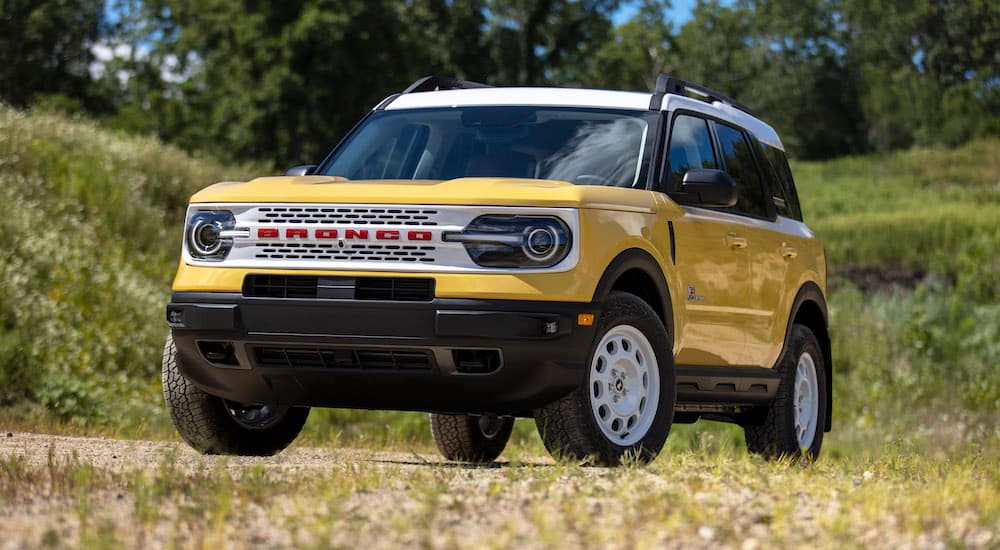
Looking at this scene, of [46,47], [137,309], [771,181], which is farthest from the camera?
[46,47]

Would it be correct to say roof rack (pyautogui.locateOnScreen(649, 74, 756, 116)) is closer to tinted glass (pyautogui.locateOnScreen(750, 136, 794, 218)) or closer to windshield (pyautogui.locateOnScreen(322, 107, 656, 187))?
windshield (pyautogui.locateOnScreen(322, 107, 656, 187))

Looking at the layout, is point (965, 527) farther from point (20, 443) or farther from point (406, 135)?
point (20, 443)

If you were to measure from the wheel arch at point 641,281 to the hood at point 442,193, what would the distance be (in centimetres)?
24

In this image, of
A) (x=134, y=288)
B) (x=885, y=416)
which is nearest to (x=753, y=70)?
(x=885, y=416)

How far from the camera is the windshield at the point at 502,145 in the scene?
26.5 ft

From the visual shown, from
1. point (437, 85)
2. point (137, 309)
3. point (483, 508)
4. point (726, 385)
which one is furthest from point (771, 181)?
point (137, 309)

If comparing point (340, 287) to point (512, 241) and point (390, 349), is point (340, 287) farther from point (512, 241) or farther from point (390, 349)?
point (512, 241)

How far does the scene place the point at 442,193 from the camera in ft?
22.9

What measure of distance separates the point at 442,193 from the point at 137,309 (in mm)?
11252

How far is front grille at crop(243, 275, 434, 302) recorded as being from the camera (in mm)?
6930

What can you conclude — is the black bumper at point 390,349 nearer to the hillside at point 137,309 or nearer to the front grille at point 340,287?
the front grille at point 340,287

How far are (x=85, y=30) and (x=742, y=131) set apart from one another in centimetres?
6087

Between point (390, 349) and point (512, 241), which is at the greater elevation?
point (512, 241)

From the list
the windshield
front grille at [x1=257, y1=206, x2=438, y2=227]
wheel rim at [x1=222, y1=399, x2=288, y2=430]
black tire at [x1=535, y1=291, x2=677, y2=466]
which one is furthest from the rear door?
wheel rim at [x1=222, y1=399, x2=288, y2=430]
